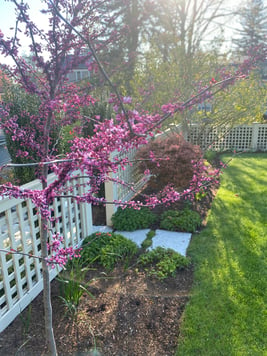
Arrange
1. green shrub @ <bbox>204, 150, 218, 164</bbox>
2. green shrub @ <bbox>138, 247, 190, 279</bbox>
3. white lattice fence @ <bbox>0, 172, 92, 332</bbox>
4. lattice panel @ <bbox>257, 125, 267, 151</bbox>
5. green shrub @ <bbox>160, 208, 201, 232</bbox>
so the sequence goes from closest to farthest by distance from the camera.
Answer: white lattice fence @ <bbox>0, 172, 92, 332</bbox> → green shrub @ <bbox>138, 247, 190, 279</bbox> → green shrub @ <bbox>160, 208, 201, 232</bbox> → green shrub @ <bbox>204, 150, 218, 164</bbox> → lattice panel @ <bbox>257, 125, 267, 151</bbox>

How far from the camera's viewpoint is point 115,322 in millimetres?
2299

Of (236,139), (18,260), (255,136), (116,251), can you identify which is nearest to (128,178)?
(116,251)

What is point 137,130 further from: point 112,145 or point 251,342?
point 251,342

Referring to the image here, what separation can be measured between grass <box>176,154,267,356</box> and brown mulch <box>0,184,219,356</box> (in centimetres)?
14

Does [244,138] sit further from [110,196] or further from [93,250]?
[93,250]

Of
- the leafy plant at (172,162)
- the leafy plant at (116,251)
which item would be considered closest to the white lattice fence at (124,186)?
the leafy plant at (172,162)

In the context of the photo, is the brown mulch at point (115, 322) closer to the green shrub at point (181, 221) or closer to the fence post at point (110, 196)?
the green shrub at point (181, 221)

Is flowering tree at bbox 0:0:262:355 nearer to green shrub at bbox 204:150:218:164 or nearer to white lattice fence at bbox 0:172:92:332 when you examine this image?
white lattice fence at bbox 0:172:92:332

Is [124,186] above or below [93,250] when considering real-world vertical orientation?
above

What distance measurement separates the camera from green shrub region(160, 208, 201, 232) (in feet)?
13.3

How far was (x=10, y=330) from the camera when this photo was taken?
226cm

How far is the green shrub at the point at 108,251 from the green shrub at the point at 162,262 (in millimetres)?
197

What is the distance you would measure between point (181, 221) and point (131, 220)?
709 mm

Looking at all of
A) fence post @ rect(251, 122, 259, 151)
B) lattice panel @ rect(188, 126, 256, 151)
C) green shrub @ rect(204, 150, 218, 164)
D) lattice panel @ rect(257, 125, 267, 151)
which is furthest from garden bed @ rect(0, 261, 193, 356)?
lattice panel @ rect(257, 125, 267, 151)
